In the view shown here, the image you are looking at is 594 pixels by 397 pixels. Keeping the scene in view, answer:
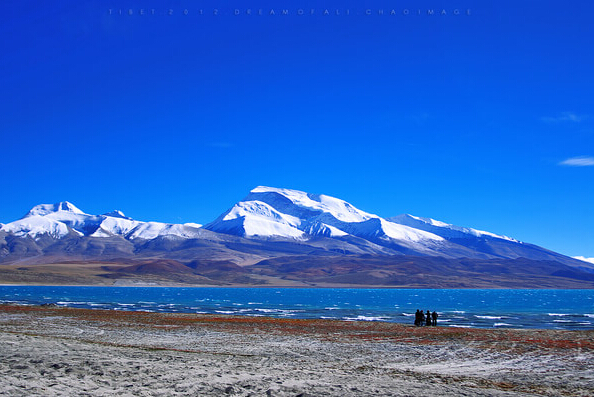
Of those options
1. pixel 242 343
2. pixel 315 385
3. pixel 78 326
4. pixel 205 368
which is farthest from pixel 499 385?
pixel 78 326

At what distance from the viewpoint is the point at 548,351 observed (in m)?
32.1

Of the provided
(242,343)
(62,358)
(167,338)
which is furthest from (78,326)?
(62,358)

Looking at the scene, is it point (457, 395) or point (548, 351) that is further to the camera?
point (548, 351)

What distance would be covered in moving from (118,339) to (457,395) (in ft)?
79.8

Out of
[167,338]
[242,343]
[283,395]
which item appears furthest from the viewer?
[167,338]

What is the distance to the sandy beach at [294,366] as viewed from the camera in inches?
629

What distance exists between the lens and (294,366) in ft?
71.8

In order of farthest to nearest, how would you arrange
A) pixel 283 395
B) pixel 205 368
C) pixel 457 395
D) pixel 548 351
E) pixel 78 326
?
pixel 78 326 → pixel 548 351 → pixel 205 368 → pixel 457 395 → pixel 283 395

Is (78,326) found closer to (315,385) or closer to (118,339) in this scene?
(118,339)

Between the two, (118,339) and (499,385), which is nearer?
(499,385)

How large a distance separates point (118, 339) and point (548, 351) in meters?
26.0

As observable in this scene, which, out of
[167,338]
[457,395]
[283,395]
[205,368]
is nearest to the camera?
[283,395]

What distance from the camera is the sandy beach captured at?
16.0 m

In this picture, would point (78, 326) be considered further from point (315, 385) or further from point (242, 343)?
point (315, 385)
